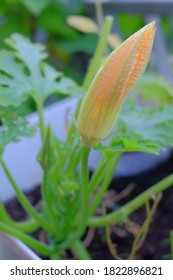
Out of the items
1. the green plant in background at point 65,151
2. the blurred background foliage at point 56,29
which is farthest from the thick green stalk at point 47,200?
the blurred background foliage at point 56,29

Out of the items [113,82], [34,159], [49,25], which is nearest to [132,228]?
[34,159]

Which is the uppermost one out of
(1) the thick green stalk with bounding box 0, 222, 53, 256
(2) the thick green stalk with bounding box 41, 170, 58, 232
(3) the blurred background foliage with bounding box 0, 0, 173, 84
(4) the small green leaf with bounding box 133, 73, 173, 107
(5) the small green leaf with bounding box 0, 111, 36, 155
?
(3) the blurred background foliage with bounding box 0, 0, 173, 84

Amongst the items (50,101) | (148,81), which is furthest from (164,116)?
(50,101)

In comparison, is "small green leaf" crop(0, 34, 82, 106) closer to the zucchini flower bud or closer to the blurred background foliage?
the zucchini flower bud

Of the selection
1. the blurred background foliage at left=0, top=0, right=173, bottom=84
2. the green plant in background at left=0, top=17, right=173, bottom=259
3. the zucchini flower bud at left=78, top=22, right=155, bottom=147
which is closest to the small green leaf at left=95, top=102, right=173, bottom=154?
the green plant in background at left=0, top=17, right=173, bottom=259

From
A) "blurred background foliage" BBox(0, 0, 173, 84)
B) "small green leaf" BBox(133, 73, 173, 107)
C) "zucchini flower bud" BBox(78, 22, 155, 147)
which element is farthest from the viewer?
"blurred background foliage" BBox(0, 0, 173, 84)
